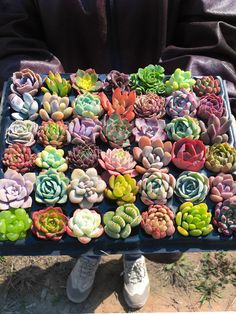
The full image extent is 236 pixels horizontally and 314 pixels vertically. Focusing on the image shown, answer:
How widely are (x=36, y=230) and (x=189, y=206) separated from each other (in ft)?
0.96

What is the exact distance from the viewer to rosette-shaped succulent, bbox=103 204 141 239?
819 mm

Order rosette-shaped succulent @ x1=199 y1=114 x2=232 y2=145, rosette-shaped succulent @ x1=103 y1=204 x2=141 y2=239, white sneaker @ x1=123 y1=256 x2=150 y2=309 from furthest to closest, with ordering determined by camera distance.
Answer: white sneaker @ x1=123 y1=256 x2=150 y2=309, rosette-shaped succulent @ x1=199 y1=114 x2=232 y2=145, rosette-shaped succulent @ x1=103 y1=204 x2=141 y2=239

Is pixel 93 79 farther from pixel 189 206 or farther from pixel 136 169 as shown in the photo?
pixel 189 206

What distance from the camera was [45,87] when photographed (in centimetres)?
103

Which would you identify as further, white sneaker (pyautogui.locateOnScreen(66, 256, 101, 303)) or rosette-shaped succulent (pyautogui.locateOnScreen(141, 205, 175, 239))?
white sneaker (pyautogui.locateOnScreen(66, 256, 101, 303))

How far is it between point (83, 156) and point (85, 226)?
0.15 m

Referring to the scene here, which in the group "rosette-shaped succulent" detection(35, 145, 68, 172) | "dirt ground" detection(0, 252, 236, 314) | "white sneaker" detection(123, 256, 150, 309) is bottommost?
"dirt ground" detection(0, 252, 236, 314)

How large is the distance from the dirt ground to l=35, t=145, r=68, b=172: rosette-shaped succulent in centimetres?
78

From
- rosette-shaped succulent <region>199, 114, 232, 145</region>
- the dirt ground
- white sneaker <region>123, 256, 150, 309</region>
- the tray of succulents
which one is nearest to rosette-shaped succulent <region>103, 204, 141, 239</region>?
the tray of succulents

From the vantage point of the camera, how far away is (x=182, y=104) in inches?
38.8

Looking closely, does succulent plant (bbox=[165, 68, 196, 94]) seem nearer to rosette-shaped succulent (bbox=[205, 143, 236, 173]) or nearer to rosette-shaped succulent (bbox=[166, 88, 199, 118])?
rosette-shaped succulent (bbox=[166, 88, 199, 118])

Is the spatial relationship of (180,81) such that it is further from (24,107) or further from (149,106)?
(24,107)

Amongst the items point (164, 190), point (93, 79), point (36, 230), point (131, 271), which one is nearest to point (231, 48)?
point (93, 79)

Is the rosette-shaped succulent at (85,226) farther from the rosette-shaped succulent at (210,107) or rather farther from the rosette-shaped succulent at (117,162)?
the rosette-shaped succulent at (210,107)
